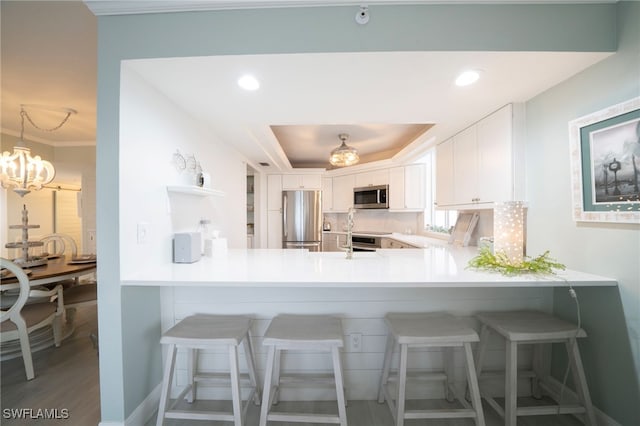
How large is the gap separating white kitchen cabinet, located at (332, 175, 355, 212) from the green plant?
3.50 m

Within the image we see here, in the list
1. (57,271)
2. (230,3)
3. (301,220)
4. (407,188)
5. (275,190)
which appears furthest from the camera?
(275,190)

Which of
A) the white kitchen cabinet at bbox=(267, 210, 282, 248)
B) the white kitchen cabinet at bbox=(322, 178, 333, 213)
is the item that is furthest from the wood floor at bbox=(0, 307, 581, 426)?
the white kitchen cabinet at bbox=(322, 178, 333, 213)

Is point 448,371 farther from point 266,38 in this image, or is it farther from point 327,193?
point 327,193

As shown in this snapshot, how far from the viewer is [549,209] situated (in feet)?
5.56

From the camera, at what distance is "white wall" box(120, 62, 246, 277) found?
1.39m

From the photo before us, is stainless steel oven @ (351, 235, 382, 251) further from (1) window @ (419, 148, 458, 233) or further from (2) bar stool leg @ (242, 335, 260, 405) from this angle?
(2) bar stool leg @ (242, 335, 260, 405)

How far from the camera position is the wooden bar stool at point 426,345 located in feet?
4.38

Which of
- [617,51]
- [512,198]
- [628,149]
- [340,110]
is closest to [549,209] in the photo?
[512,198]

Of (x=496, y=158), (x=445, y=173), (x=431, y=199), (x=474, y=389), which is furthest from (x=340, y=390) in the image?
(x=431, y=199)

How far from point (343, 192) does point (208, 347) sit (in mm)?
4062

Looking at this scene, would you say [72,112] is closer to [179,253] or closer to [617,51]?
[179,253]

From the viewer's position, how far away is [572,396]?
1.58 metres

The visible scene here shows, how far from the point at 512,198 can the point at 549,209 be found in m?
0.22

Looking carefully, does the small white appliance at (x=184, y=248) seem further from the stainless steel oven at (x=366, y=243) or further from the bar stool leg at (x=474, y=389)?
the stainless steel oven at (x=366, y=243)
